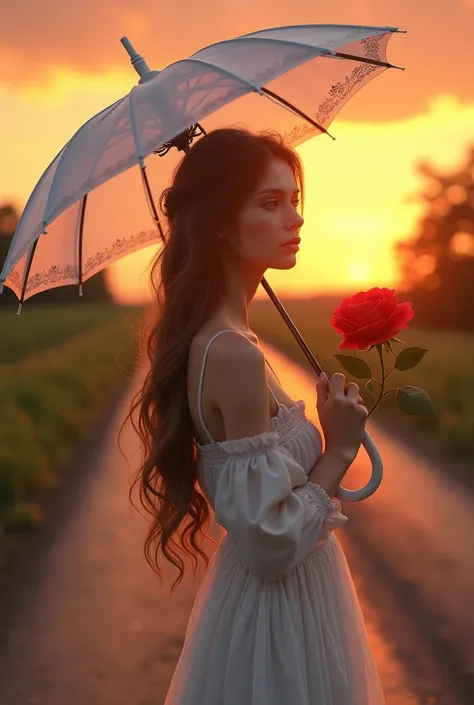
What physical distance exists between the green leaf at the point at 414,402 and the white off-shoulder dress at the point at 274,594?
0.25m

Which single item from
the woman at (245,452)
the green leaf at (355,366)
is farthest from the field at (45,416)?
the green leaf at (355,366)

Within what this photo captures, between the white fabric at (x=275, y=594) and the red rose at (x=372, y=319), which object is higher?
the red rose at (x=372, y=319)

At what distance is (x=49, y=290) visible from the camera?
125 feet

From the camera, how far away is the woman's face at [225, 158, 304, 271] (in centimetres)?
229

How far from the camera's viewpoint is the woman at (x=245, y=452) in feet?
6.95

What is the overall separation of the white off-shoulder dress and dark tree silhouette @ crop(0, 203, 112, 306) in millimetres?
27857

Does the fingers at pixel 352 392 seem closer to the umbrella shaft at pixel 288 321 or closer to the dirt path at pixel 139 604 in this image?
the umbrella shaft at pixel 288 321

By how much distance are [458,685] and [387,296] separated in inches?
90.4

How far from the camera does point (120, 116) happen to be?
254 centimetres

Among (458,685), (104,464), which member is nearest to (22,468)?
(104,464)

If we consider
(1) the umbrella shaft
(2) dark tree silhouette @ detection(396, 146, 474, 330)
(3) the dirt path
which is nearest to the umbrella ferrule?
(1) the umbrella shaft

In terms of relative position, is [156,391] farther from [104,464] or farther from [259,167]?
[104,464]

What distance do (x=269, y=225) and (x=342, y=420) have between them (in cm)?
52

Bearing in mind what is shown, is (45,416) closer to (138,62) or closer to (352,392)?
(138,62)
